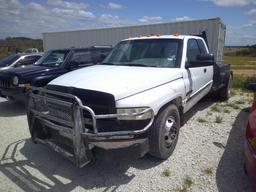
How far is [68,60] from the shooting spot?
7.23 metres

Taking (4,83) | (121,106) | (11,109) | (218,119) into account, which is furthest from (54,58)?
(121,106)

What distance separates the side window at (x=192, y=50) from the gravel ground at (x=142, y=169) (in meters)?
1.51

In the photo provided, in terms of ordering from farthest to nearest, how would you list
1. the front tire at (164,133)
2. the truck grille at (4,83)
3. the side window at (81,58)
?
the side window at (81,58) < the truck grille at (4,83) < the front tire at (164,133)

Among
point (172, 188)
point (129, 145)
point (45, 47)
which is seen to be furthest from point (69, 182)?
point (45, 47)

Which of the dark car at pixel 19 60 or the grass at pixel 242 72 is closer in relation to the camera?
the dark car at pixel 19 60

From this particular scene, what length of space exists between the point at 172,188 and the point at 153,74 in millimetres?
1668

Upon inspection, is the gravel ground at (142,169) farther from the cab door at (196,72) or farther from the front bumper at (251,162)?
the cab door at (196,72)

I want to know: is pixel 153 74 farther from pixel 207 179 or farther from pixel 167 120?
pixel 207 179

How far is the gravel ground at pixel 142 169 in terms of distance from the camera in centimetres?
323

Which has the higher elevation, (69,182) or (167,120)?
(167,120)

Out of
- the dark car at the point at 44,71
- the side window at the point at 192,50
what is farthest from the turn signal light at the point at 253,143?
the dark car at the point at 44,71

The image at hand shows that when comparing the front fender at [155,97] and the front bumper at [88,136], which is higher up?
the front fender at [155,97]

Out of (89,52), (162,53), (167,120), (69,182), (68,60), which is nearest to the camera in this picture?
(69,182)

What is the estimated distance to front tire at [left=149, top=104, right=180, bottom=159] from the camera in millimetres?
3373
